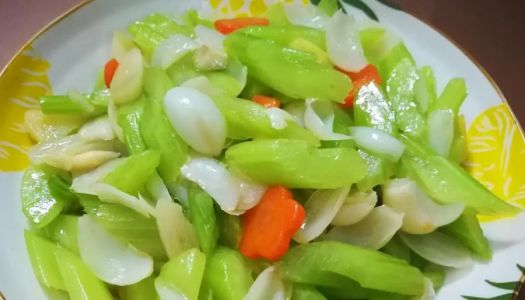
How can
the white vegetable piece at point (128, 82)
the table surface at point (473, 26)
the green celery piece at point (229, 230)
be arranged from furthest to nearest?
the table surface at point (473, 26) → the white vegetable piece at point (128, 82) → the green celery piece at point (229, 230)

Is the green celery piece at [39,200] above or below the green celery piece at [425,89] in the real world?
below

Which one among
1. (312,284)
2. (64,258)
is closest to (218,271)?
(312,284)

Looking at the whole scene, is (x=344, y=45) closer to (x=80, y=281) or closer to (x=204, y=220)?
(x=204, y=220)

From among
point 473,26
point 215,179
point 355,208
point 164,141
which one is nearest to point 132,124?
point 164,141

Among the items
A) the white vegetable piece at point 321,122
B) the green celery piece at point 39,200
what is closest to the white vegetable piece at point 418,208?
the white vegetable piece at point 321,122

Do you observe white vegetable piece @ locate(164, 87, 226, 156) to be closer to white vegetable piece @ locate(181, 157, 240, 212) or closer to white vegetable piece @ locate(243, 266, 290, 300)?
white vegetable piece @ locate(181, 157, 240, 212)

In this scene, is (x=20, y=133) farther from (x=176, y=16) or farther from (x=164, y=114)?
(x=176, y=16)

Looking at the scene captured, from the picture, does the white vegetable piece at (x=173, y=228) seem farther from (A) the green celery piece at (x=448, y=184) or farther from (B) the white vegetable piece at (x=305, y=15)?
(B) the white vegetable piece at (x=305, y=15)
